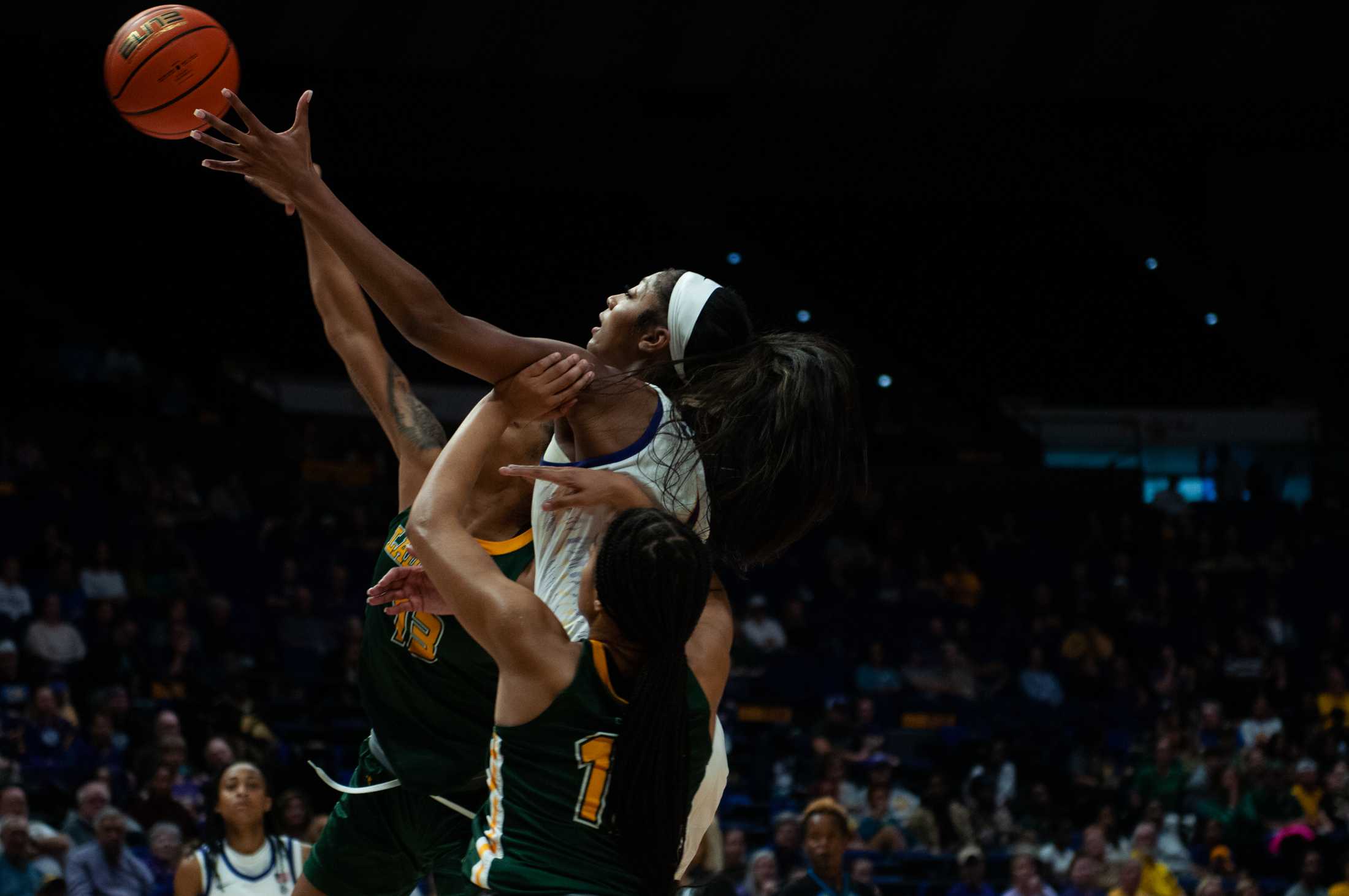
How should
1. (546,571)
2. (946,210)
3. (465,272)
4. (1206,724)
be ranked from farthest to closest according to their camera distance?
(946,210), (465,272), (1206,724), (546,571)

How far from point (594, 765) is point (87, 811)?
20.3 feet

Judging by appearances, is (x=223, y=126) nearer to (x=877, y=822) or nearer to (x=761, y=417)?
(x=761, y=417)

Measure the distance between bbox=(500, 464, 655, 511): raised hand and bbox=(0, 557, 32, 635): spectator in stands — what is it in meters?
8.71

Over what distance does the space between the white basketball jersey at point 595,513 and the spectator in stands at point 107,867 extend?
16.6 feet

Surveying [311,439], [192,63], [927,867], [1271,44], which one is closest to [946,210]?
[1271,44]

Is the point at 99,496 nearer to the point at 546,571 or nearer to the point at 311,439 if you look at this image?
the point at 311,439

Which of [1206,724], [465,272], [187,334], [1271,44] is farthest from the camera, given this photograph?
[465,272]

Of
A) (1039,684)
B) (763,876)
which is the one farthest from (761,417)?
(1039,684)

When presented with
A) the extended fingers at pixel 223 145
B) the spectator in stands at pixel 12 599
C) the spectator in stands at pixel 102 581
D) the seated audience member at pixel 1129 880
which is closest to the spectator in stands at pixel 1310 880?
the seated audience member at pixel 1129 880

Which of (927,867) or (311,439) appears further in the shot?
(311,439)

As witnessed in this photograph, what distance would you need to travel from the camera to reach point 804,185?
17.8 m

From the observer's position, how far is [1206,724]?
12.8m

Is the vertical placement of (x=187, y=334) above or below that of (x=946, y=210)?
below

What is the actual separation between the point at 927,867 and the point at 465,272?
11.0 meters
